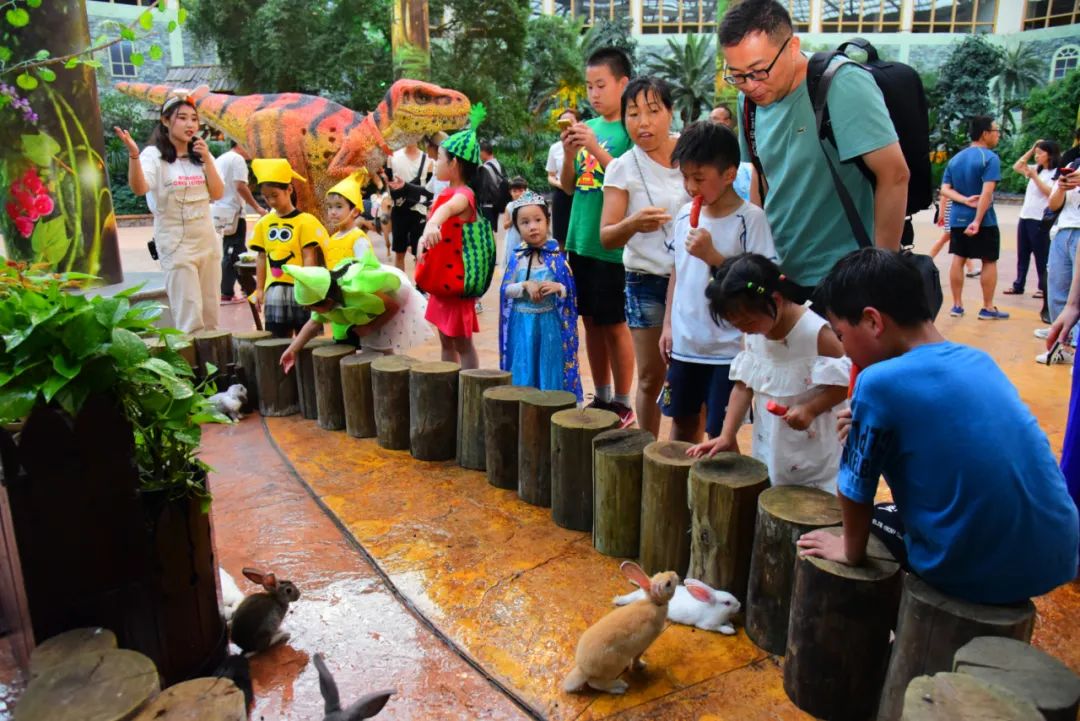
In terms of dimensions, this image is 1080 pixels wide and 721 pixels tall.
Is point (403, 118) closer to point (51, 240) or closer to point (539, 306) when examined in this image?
point (51, 240)

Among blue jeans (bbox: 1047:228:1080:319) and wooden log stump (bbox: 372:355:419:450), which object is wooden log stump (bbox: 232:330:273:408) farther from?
blue jeans (bbox: 1047:228:1080:319)

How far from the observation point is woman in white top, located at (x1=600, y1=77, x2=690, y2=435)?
11.1ft

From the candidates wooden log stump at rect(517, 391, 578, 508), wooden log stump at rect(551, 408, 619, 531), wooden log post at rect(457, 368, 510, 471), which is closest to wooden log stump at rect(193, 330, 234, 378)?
wooden log post at rect(457, 368, 510, 471)

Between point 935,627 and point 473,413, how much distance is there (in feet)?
7.32

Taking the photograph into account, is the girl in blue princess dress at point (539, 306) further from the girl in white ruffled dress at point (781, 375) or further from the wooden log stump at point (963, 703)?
the wooden log stump at point (963, 703)

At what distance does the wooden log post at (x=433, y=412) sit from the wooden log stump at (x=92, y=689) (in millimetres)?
2106

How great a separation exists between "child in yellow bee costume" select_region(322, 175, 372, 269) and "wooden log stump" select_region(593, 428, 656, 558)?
2264 mm

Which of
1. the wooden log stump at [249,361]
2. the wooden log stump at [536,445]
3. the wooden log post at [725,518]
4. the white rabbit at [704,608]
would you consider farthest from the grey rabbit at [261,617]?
the wooden log stump at [249,361]

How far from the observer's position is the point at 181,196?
17.2 ft

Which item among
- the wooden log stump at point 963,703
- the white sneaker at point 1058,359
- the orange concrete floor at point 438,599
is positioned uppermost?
the wooden log stump at point 963,703

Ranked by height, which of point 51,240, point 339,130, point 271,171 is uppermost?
point 339,130

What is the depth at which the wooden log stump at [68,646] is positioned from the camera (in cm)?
175

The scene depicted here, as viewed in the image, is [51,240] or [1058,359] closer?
[1058,359]

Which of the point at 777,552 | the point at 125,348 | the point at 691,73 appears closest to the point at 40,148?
the point at 125,348
